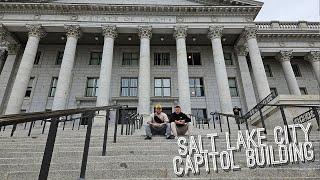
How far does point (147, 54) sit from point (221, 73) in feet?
20.3

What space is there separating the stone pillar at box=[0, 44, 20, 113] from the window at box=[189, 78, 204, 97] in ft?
55.2

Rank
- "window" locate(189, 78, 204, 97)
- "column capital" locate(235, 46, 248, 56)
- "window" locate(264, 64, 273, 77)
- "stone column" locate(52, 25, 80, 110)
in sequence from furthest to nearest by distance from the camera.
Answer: "window" locate(264, 64, 273, 77) → "column capital" locate(235, 46, 248, 56) → "window" locate(189, 78, 204, 97) → "stone column" locate(52, 25, 80, 110)

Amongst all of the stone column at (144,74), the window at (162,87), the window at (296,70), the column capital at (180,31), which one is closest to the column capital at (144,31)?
the stone column at (144,74)

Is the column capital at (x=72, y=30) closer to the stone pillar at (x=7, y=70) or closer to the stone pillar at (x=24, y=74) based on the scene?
the stone pillar at (x=24, y=74)

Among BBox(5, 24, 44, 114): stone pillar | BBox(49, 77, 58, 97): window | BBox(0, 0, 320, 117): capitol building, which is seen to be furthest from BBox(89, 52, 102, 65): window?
BBox(5, 24, 44, 114): stone pillar

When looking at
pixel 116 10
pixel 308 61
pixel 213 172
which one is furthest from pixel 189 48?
pixel 213 172

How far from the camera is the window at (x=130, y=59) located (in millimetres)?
25406

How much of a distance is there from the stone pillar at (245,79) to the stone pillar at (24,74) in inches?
721

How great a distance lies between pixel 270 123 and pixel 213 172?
438 inches

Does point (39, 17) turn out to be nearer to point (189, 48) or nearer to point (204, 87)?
point (189, 48)

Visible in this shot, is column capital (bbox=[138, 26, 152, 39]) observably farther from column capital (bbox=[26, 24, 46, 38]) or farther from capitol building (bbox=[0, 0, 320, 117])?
column capital (bbox=[26, 24, 46, 38])

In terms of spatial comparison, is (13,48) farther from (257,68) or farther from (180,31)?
(257,68)

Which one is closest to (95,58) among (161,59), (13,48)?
(161,59)

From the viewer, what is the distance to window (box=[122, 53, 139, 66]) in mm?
25406
